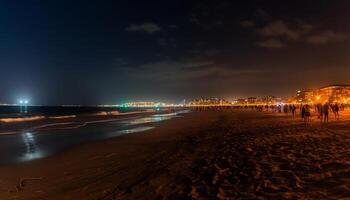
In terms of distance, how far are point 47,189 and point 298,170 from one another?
6619mm

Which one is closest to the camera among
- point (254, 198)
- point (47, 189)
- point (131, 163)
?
point (254, 198)

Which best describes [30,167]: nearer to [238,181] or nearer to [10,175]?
[10,175]

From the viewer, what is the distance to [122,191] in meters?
7.05

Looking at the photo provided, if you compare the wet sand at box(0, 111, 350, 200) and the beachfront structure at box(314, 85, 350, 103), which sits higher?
the beachfront structure at box(314, 85, 350, 103)

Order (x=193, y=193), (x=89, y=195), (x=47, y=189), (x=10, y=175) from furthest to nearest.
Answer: (x=10, y=175) → (x=47, y=189) → (x=89, y=195) → (x=193, y=193)

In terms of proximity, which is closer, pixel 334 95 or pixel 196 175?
pixel 196 175

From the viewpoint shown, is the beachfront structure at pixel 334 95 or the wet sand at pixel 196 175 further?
the beachfront structure at pixel 334 95

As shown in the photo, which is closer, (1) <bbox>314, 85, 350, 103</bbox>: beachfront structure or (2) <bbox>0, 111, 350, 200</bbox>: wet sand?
(2) <bbox>0, 111, 350, 200</bbox>: wet sand

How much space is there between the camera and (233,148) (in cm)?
1263

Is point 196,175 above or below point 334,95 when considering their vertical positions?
below

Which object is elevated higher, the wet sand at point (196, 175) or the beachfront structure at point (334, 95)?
the beachfront structure at point (334, 95)

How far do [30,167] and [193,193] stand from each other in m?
7.24

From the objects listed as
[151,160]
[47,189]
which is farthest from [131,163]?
[47,189]

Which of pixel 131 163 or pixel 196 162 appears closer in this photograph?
pixel 196 162
